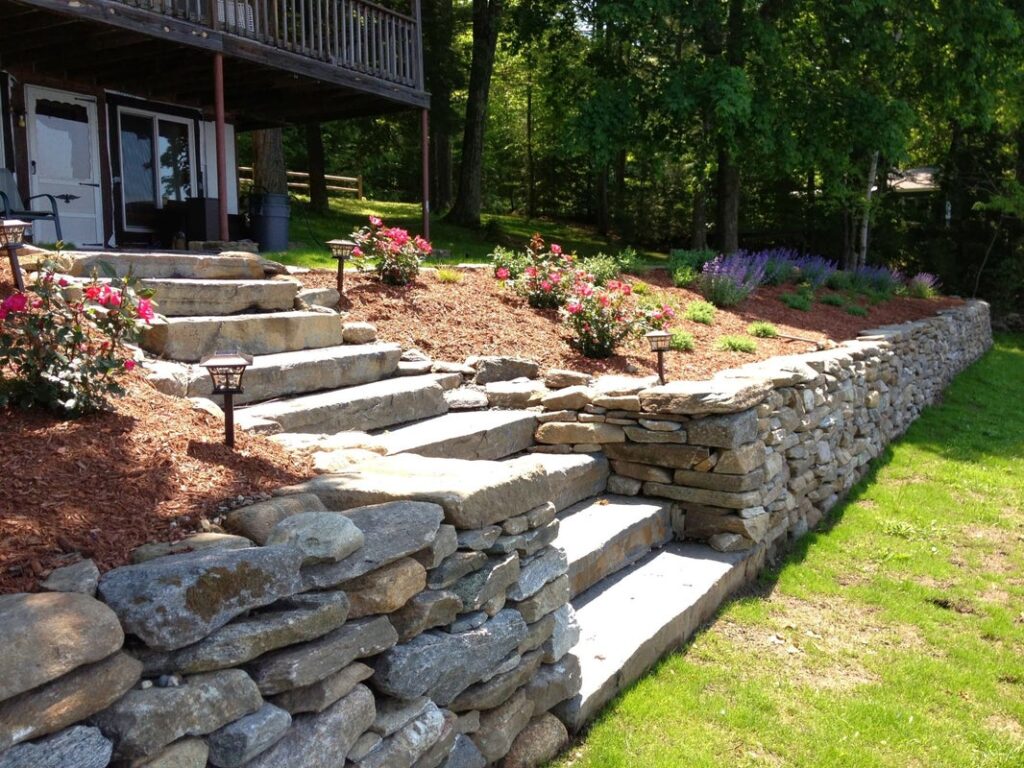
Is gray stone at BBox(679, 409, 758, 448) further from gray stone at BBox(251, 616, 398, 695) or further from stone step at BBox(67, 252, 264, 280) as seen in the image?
stone step at BBox(67, 252, 264, 280)

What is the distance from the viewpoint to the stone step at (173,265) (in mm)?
5137

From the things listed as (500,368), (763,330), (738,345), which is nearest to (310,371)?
(500,368)

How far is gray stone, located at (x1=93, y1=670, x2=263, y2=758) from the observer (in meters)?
1.76

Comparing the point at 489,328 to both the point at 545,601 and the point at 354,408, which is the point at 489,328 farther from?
the point at 545,601

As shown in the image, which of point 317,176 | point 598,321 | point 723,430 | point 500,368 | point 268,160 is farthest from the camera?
point 317,176

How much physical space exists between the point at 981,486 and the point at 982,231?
578 inches

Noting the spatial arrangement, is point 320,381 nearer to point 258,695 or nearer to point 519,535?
point 519,535

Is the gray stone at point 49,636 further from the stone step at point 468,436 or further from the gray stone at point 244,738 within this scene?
the stone step at point 468,436

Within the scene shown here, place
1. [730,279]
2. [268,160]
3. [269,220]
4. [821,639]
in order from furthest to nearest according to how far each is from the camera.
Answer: [268,160], [269,220], [730,279], [821,639]

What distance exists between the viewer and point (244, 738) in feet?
6.44

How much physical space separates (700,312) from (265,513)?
655 cm

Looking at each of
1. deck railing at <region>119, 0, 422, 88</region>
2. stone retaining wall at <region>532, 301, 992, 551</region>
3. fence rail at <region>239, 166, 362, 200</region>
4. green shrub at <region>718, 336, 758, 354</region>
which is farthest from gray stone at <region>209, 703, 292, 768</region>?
fence rail at <region>239, 166, 362, 200</region>

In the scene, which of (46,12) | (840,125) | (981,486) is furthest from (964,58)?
(46,12)

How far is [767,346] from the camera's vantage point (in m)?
7.66
